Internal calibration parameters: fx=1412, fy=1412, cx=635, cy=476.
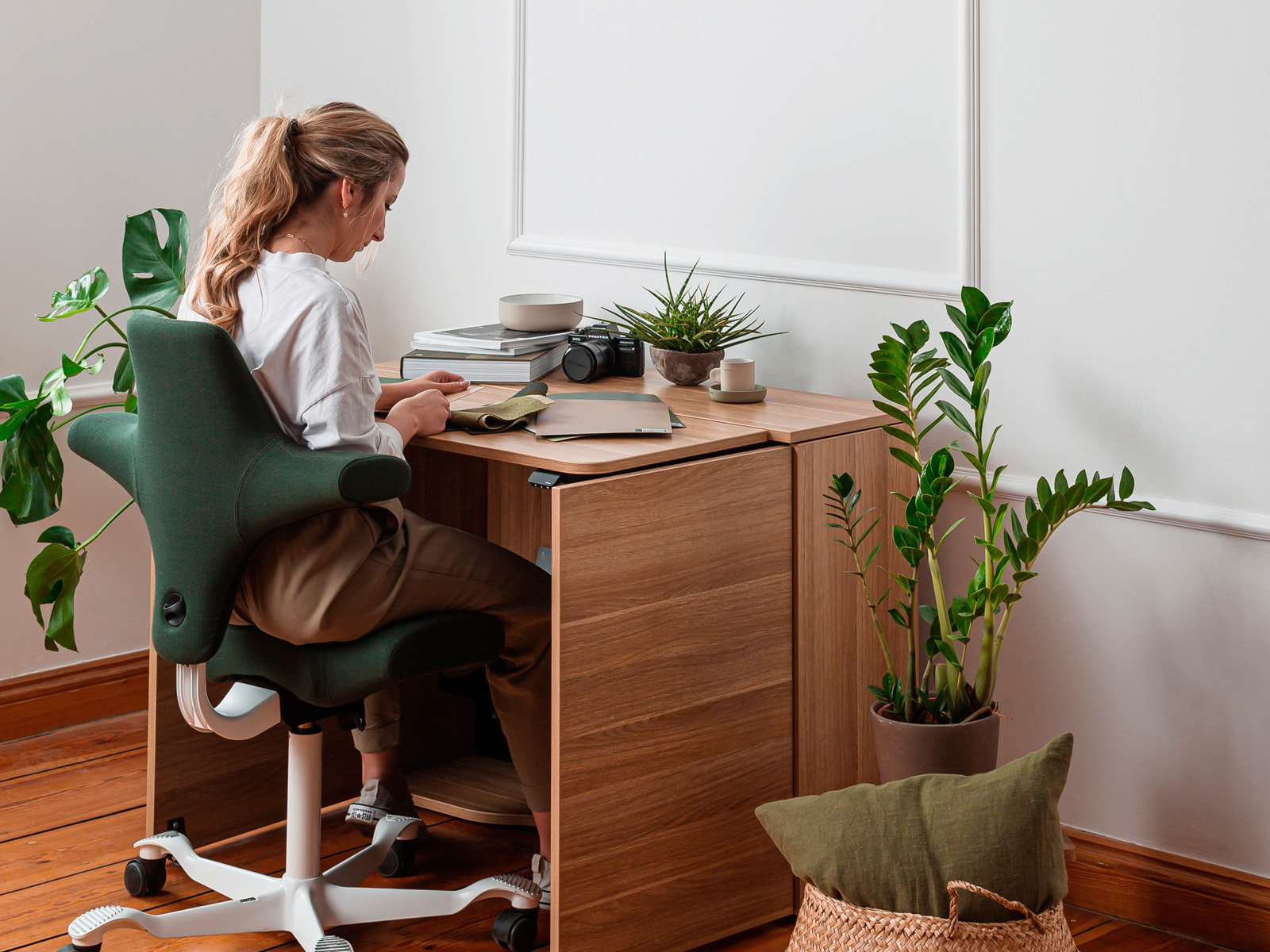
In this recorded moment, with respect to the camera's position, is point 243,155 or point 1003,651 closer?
point 243,155

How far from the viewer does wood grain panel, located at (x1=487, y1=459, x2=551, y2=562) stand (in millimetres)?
2650

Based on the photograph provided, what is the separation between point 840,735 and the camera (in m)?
2.21

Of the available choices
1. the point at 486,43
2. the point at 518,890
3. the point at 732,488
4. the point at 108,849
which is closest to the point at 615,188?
the point at 486,43

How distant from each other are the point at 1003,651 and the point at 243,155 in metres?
1.40

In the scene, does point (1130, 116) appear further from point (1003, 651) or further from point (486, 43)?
point (486, 43)

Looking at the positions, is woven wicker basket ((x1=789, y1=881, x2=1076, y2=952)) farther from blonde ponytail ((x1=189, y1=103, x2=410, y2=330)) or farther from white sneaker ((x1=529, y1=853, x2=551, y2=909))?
blonde ponytail ((x1=189, y1=103, x2=410, y2=330))

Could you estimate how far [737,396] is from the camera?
7.52ft

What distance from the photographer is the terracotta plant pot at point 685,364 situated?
2420mm

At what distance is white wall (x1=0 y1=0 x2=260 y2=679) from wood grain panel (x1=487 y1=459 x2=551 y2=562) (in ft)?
2.92

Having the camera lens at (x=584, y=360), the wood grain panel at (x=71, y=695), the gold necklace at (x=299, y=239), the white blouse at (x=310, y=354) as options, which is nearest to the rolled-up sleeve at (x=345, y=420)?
the white blouse at (x=310, y=354)

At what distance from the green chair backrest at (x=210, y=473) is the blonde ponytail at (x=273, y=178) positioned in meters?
0.12

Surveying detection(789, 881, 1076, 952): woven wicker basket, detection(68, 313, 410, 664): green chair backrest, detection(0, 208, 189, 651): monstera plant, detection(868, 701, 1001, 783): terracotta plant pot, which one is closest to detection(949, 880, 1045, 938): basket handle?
detection(789, 881, 1076, 952): woven wicker basket

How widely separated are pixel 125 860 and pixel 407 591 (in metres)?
0.89

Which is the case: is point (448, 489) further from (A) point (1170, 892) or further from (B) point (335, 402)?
(A) point (1170, 892)
